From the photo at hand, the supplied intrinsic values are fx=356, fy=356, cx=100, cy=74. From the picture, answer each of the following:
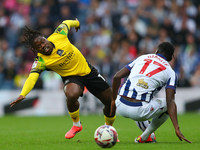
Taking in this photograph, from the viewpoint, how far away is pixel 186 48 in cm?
1516

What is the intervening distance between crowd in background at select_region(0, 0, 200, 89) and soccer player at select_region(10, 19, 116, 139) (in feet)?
23.2

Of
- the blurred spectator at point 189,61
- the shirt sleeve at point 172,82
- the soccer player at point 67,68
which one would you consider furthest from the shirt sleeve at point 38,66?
the blurred spectator at point 189,61

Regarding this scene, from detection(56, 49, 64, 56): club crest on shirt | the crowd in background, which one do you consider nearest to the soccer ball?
detection(56, 49, 64, 56): club crest on shirt

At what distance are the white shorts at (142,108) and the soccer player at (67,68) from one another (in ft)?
3.63

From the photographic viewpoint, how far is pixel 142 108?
5.59 metres

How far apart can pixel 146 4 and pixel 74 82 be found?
10.8m

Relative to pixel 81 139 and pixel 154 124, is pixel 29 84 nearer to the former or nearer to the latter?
pixel 81 139

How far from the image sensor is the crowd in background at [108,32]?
14.6 metres

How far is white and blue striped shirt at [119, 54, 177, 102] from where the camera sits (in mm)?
5629

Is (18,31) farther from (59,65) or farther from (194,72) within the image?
(59,65)

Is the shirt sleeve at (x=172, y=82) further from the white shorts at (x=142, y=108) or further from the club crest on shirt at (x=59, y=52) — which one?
the club crest on shirt at (x=59, y=52)

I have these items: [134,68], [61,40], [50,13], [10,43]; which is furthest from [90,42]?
[134,68]

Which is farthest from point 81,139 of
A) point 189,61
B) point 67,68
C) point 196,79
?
point 189,61

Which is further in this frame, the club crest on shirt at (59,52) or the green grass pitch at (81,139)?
the club crest on shirt at (59,52)
